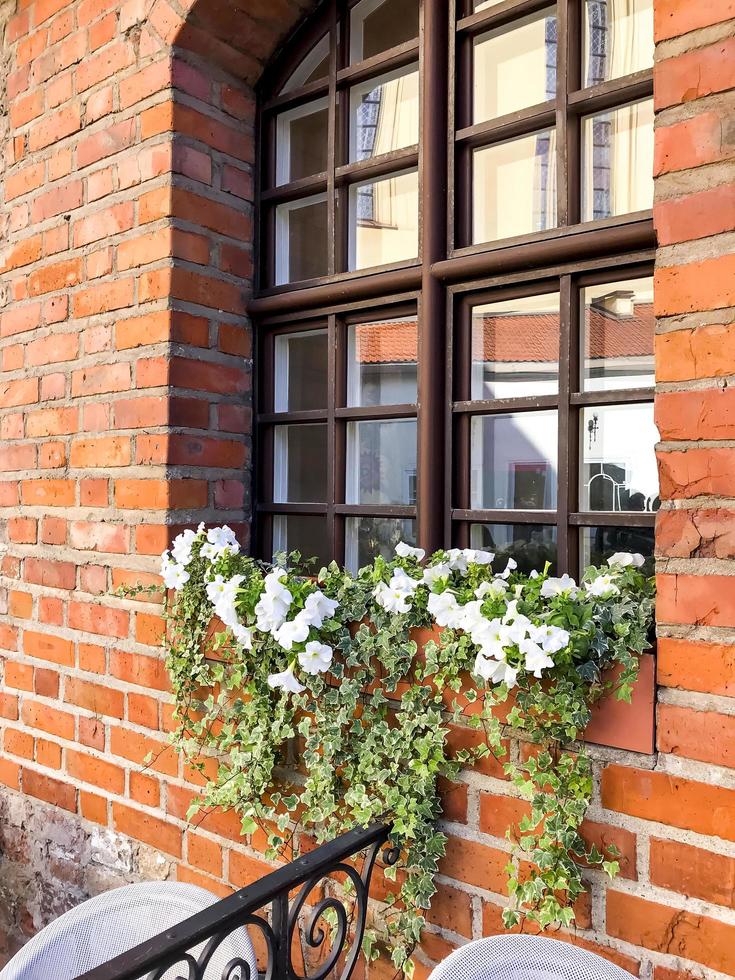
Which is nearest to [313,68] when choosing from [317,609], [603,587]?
[317,609]

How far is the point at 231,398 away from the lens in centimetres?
204

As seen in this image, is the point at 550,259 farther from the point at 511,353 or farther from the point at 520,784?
the point at 520,784

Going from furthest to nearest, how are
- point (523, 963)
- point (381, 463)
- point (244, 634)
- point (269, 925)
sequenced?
point (381, 463)
point (244, 634)
point (269, 925)
point (523, 963)

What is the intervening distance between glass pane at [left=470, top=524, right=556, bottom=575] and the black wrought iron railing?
62cm

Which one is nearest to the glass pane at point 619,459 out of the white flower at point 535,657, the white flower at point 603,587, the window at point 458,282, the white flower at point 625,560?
the window at point 458,282

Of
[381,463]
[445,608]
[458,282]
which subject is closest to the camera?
[445,608]

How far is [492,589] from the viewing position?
1326 mm

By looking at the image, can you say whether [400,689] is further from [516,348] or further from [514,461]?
[516,348]

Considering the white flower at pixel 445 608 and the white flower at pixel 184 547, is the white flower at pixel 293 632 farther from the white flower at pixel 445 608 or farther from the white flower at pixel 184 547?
the white flower at pixel 184 547

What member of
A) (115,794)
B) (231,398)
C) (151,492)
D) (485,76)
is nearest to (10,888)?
(115,794)

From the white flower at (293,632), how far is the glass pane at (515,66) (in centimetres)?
124

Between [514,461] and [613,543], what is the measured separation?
11.4 inches

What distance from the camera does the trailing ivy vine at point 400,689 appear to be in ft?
4.19

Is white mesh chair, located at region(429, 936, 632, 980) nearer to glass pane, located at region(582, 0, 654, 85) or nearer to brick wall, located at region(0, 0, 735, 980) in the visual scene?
brick wall, located at region(0, 0, 735, 980)
